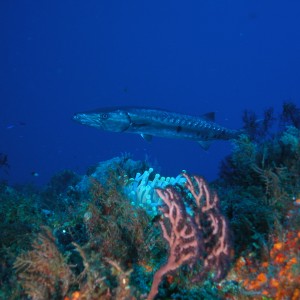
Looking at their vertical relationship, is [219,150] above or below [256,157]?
above

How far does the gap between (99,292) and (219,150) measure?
125 meters

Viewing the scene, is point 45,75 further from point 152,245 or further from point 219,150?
point 152,245

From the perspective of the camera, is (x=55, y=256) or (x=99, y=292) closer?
(x=99, y=292)

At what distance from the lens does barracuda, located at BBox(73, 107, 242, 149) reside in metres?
8.71

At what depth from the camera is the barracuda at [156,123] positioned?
8.71m

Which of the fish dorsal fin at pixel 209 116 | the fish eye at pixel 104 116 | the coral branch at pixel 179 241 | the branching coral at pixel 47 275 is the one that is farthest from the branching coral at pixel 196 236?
the fish dorsal fin at pixel 209 116

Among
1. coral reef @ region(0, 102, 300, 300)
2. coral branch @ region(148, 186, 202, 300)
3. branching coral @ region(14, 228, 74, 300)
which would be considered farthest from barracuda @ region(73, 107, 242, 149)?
coral branch @ region(148, 186, 202, 300)

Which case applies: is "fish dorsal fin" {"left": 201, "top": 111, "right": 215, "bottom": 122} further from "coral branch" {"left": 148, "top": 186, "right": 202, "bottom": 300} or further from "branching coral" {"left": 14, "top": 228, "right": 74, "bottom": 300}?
"branching coral" {"left": 14, "top": 228, "right": 74, "bottom": 300}

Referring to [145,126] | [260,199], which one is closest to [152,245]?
[260,199]

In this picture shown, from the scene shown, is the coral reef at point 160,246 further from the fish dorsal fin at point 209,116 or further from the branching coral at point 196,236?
the fish dorsal fin at point 209,116

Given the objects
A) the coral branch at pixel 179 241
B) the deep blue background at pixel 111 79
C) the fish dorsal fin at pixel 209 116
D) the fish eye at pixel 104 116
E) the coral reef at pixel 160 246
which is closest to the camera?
the coral branch at pixel 179 241

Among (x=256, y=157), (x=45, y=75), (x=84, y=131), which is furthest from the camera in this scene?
(x=45, y=75)

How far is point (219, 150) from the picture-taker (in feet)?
410

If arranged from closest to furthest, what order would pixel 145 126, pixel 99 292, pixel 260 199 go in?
pixel 99 292 < pixel 260 199 < pixel 145 126
